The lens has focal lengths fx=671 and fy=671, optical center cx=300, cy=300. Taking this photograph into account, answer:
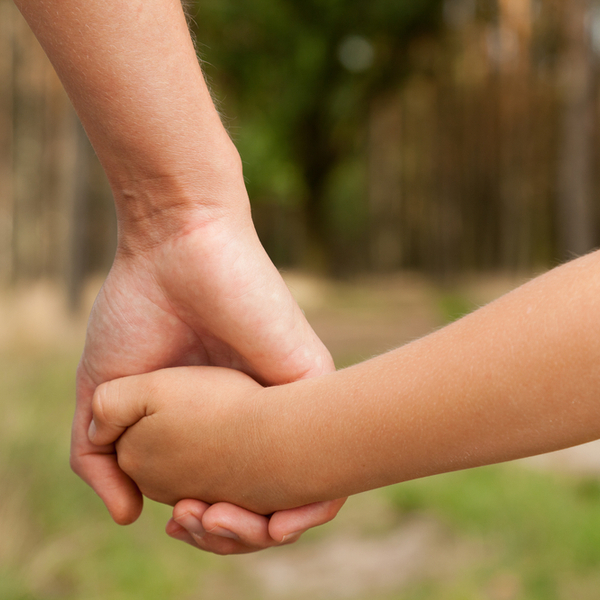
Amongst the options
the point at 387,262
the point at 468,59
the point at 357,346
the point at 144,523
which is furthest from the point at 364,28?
the point at 144,523

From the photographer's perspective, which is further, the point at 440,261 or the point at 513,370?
the point at 440,261

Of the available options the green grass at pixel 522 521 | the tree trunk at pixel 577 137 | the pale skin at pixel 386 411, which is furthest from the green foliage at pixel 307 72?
the pale skin at pixel 386 411

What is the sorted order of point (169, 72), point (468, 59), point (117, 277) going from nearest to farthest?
point (169, 72), point (117, 277), point (468, 59)

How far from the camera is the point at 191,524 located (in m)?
0.96

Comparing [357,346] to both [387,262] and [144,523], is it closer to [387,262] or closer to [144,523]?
[144,523]

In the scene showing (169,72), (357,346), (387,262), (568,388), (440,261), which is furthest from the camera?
(387,262)

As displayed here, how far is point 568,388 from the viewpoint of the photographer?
68 centimetres

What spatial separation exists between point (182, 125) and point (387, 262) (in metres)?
7.94

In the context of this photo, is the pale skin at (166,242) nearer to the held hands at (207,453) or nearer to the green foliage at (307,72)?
the held hands at (207,453)

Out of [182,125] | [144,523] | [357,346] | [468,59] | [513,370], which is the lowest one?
[357,346]

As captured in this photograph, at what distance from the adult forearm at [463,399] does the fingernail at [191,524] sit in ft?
0.63

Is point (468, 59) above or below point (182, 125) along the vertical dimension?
below

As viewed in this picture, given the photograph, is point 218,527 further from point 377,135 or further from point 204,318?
point 377,135

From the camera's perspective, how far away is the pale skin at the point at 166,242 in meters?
0.84
